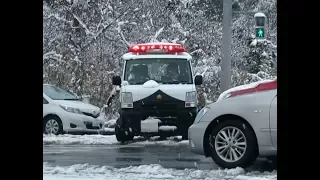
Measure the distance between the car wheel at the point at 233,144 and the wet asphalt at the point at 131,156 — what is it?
15.2 inches

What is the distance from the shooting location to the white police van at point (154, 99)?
1220 centimetres

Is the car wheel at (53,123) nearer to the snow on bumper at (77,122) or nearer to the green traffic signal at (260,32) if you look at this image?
the snow on bumper at (77,122)

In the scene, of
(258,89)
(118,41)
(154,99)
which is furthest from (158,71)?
(118,41)

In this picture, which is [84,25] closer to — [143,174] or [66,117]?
[66,117]

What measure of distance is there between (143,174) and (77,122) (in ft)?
20.8

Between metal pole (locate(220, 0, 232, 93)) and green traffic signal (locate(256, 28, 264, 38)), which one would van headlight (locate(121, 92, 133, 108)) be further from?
green traffic signal (locate(256, 28, 264, 38))

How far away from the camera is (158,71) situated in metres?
12.9

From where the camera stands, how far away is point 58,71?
2006cm

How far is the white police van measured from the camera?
12.2 meters

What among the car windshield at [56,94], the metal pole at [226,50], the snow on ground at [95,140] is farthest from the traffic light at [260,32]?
the car windshield at [56,94]

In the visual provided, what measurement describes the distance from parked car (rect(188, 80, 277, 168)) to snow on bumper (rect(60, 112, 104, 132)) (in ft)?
20.1

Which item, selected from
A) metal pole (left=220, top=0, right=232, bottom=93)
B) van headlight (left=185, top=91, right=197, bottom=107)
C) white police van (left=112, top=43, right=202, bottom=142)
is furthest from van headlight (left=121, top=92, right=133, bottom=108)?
metal pole (left=220, top=0, right=232, bottom=93)
